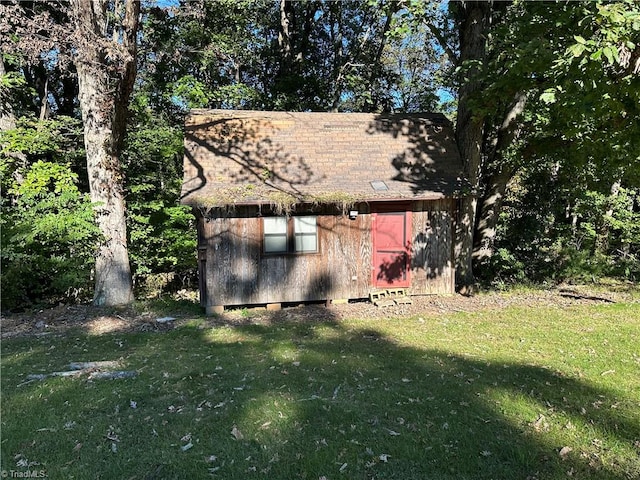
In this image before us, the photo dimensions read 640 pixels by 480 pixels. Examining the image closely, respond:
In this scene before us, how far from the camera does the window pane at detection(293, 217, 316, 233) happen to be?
390 inches

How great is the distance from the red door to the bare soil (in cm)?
73

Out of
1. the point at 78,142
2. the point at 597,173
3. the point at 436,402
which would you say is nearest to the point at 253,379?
the point at 436,402

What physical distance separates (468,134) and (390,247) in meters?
3.85

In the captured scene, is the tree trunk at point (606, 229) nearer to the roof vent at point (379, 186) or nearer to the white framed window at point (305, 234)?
the roof vent at point (379, 186)

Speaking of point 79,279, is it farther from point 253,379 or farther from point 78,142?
point 253,379

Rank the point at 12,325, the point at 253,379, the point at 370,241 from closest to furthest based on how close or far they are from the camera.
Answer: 1. the point at 253,379
2. the point at 12,325
3. the point at 370,241

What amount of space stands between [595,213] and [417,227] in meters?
6.85

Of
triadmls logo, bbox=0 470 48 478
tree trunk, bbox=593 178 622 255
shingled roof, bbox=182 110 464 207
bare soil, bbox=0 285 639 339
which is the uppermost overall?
shingled roof, bbox=182 110 464 207

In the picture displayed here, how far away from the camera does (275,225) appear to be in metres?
9.82

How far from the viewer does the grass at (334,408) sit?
348 centimetres

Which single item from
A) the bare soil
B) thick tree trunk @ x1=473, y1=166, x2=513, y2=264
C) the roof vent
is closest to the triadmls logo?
the bare soil

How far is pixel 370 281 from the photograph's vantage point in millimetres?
10406

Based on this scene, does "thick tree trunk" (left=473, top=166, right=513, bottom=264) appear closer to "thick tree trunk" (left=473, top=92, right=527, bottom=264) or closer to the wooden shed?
"thick tree trunk" (left=473, top=92, right=527, bottom=264)

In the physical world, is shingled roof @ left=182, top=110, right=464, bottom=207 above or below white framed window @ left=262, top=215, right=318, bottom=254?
above
